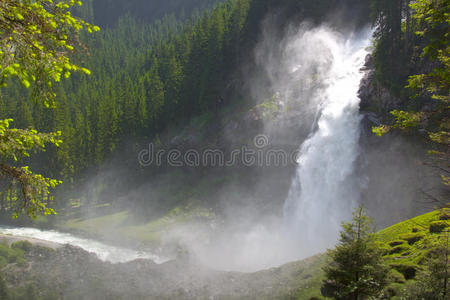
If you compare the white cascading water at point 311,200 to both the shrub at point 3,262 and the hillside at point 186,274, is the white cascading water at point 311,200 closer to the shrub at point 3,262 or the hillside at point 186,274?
the hillside at point 186,274

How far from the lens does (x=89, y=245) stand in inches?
1560

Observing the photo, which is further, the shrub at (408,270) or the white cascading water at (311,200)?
the white cascading water at (311,200)

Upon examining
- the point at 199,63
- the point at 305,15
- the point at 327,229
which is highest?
the point at 305,15

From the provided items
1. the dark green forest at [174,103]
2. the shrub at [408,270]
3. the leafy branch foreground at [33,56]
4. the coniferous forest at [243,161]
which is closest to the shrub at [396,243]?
the coniferous forest at [243,161]

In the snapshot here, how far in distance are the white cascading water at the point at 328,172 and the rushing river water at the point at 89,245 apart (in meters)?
16.8

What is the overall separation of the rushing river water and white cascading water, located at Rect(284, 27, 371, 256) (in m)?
16.8

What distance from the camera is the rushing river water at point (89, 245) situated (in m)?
35.1

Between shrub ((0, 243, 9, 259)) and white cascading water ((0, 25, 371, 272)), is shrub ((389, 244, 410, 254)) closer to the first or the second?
white cascading water ((0, 25, 371, 272))

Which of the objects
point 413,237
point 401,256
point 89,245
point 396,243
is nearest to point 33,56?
point 401,256

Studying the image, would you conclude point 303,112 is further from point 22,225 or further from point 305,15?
point 22,225

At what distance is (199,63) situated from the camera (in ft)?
222

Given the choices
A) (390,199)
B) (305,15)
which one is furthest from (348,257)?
(305,15)

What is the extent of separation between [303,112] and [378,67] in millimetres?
13044

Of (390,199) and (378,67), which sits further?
(378,67)
